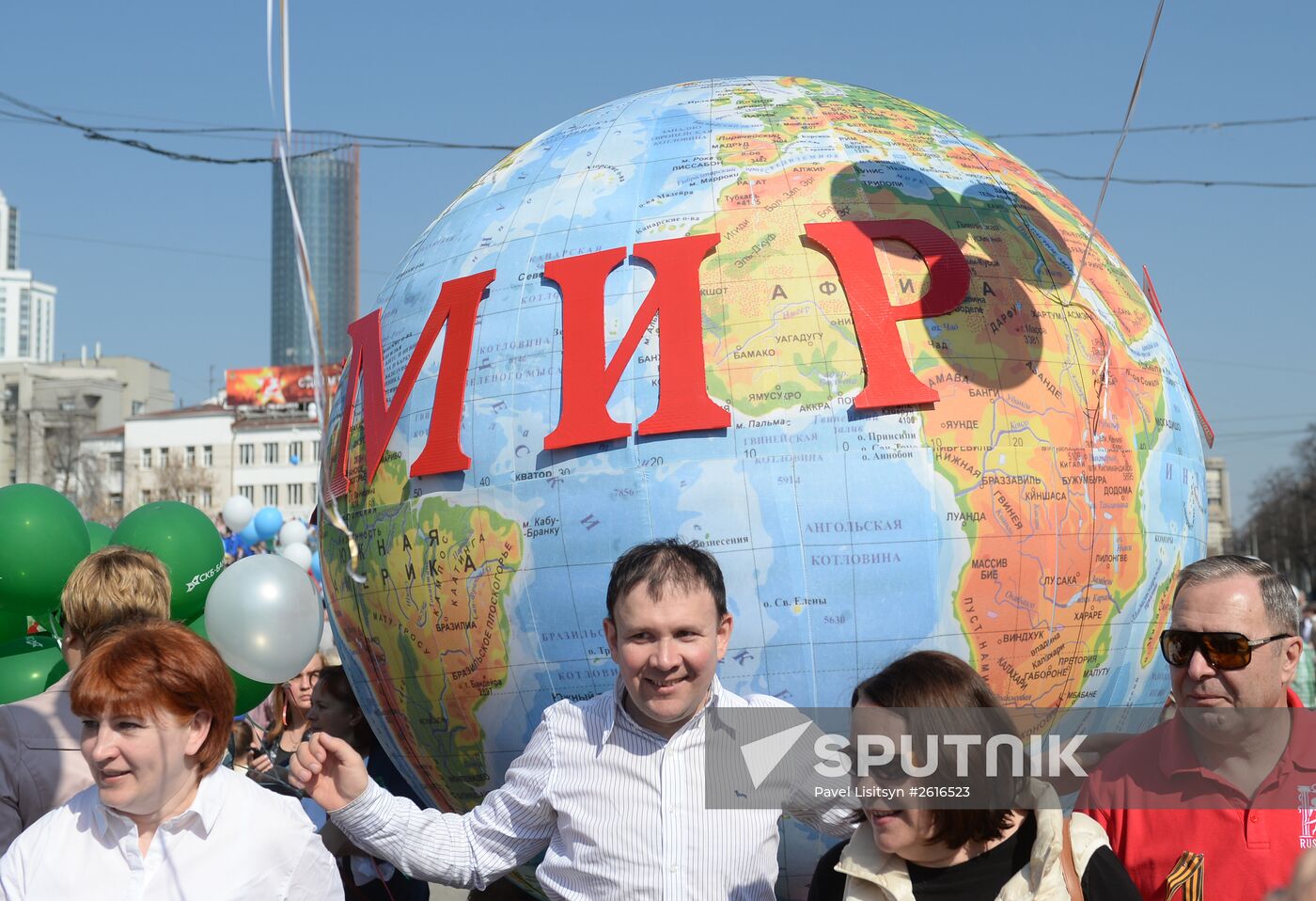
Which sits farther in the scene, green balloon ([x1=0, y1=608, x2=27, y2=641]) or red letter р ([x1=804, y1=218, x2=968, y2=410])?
green balloon ([x1=0, y1=608, x2=27, y2=641])

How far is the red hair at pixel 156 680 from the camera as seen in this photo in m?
2.62

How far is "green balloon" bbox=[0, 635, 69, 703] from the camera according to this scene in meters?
5.09


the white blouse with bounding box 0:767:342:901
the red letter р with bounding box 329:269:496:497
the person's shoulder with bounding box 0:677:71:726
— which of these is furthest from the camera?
the red letter р with bounding box 329:269:496:497

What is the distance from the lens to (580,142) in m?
4.49

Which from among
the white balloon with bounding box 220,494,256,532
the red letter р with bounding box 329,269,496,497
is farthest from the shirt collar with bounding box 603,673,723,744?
the white balloon with bounding box 220,494,256,532

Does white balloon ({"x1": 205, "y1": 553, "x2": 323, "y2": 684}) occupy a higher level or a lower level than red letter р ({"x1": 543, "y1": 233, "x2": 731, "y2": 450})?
lower

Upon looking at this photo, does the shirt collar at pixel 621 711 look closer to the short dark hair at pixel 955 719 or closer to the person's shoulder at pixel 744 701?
the person's shoulder at pixel 744 701

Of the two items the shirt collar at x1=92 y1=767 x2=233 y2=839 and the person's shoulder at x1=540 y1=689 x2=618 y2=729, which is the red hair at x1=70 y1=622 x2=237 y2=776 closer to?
the shirt collar at x1=92 y1=767 x2=233 y2=839

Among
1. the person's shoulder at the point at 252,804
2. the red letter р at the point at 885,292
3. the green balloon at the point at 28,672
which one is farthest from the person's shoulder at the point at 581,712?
the green balloon at the point at 28,672

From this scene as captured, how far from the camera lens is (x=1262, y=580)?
9.71ft

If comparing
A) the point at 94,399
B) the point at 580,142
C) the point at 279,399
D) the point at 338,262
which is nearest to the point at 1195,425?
the point at 580,142

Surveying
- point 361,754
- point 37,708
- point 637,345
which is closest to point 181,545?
point 361,754

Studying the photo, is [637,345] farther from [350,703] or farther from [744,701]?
[350,703]

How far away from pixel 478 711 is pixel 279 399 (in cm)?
7010
